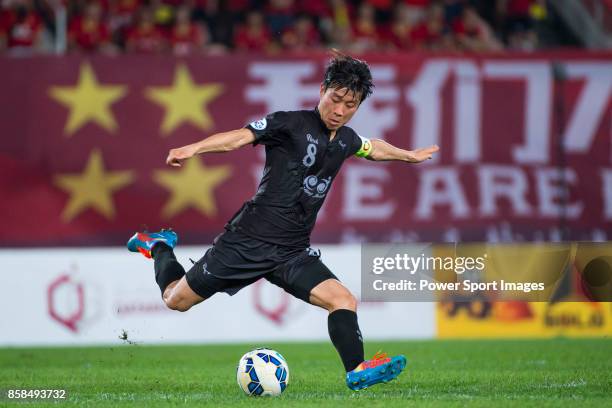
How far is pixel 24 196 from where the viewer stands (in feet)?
51.3

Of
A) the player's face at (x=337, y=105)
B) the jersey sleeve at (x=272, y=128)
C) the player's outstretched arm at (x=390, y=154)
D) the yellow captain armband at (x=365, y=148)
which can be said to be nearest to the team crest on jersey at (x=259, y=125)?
the jersey sleeve at (x=272, y=128)

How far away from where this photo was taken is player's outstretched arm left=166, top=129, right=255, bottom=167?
21.6 feet

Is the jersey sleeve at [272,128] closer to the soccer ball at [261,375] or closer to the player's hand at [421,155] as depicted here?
the player's hand at [421,155]

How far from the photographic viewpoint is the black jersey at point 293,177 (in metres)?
7.32

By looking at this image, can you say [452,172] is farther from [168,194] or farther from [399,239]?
[168,194]

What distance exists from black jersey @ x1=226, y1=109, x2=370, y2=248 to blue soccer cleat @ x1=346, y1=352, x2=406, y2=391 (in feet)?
3.46

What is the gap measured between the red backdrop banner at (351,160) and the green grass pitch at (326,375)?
3.25 meters

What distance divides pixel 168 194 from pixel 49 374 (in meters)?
6.74

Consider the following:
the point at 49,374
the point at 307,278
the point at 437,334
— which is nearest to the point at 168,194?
the point at 437,334

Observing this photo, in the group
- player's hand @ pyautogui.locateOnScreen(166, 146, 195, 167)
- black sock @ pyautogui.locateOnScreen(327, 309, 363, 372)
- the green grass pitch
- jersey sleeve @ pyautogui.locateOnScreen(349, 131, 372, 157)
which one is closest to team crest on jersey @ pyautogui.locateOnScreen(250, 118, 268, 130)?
player's hand @ pyautogui.locateOnScreen(166, 146, 195, 167)

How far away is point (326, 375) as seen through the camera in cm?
904

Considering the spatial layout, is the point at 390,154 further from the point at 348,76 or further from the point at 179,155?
the point at 179,155

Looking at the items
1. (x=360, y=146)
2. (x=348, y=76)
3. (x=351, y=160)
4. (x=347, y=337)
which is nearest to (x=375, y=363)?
(x=347, y=337)

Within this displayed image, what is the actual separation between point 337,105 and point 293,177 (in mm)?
569
